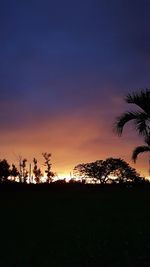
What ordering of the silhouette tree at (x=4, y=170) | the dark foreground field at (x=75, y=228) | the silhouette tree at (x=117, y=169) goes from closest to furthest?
1. the dark foreground field at (x=75, y=228)
2. the silhouette tree at (x=4, y=170)
3. the silhouette tree at (x=117, y=169)

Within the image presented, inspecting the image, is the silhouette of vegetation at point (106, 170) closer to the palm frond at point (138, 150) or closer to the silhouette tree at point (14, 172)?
the silhouette tree at point (14, 172)

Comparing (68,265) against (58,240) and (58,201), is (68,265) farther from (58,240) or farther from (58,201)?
(58,201)

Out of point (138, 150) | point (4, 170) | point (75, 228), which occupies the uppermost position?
point (4, 170)

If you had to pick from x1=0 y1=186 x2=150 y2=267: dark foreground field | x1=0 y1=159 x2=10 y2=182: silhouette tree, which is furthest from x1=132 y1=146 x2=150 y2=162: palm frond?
x1=0 y1=159 x2=10 y2=182: silhouette tree

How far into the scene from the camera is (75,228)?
1061 centimetres

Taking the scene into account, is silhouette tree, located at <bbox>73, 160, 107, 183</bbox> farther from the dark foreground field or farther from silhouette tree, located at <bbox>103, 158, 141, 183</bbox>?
the dark foreground field

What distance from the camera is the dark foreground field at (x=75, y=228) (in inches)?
314

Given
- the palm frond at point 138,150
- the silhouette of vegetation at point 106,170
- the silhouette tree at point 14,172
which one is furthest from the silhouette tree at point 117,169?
the palm frond at point 138,150

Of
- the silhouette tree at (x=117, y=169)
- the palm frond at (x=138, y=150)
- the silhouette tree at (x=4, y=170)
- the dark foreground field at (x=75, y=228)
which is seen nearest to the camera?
the dark foreground field at (x=75, y=228)

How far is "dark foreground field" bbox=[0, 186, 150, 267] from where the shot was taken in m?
7.97

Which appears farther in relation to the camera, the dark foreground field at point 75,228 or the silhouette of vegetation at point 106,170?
the silhouette of vegetation at point 106,170

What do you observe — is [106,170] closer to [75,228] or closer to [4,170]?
[4,170]

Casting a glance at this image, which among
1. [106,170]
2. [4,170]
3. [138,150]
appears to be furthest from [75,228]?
[106,170]

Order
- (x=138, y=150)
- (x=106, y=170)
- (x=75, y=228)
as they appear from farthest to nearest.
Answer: (x=106, y=170), (x=138, y=150), (x=75, y=228)
